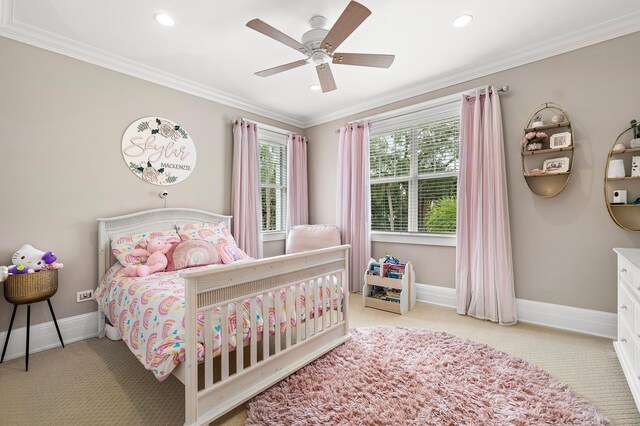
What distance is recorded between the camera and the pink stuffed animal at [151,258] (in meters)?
2.33

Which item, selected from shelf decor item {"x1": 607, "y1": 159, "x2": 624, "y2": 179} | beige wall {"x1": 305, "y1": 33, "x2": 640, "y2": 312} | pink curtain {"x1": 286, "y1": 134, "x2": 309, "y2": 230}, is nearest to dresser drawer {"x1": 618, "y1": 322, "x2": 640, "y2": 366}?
beige wall {"x1": 305, "y1": 33, "x2": 640, "y2": 312}

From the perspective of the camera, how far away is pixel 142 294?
6.24 ft

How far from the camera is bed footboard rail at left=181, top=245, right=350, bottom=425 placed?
4.67 ft

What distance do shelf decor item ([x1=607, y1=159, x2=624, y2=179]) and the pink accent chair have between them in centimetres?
269

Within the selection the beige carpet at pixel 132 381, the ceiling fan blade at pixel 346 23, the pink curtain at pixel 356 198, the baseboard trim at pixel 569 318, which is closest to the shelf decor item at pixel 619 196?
the baseboard trim at pixel 569 318

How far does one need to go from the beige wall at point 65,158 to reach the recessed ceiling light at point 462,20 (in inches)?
113

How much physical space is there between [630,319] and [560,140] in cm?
152

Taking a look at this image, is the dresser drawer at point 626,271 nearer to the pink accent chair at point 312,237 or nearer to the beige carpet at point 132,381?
the beige carpet at point 132,381

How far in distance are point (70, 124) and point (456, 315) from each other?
4076 millimetres

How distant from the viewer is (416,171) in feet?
11.8

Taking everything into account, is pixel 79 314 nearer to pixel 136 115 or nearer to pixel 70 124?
pixel 70 124

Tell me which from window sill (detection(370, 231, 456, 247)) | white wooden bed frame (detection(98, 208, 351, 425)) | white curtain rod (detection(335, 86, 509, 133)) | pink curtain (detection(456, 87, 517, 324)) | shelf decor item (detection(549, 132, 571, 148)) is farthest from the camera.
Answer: window sill (detection(370, 231, 456, 247))

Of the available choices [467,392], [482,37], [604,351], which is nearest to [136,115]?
[482,37]

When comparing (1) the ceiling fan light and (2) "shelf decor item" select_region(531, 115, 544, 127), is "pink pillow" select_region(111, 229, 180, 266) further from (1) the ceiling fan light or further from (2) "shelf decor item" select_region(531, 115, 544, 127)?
(2) "shelf decor item" select_region(531, 115, 544, 127)
